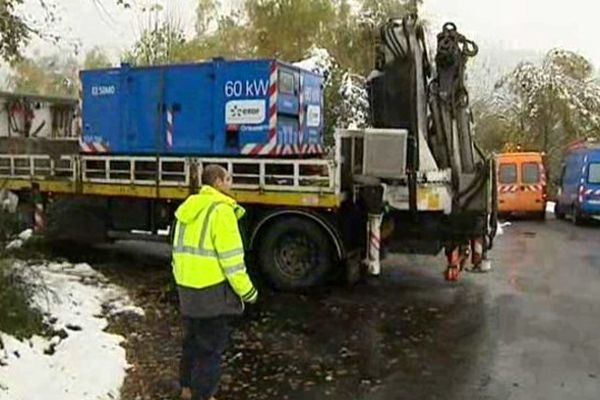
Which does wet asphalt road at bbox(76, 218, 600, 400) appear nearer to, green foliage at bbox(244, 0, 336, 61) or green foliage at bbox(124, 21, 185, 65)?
green foliage at bbox(244, 0, 336, 61)

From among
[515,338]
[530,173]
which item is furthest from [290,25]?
[515,338]

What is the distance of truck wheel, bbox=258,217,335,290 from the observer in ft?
34.1

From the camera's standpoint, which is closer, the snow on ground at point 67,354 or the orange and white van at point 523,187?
the snow on ground at point 67,354

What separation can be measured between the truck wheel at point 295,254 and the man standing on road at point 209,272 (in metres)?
4.73

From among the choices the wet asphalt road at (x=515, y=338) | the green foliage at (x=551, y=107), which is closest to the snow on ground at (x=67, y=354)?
the wet asphalt road at (x=515, y=338)

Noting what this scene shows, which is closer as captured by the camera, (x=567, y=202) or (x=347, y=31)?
(x=567, y=202)

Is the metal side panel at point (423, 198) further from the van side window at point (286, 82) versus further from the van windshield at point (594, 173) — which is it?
the van windshield at point (594, 173)

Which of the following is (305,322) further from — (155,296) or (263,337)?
(155,296)

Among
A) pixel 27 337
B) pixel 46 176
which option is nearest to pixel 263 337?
pixel 27 337

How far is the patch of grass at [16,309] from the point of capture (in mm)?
6708

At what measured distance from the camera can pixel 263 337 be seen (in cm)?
800

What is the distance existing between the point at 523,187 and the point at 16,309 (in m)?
18.7

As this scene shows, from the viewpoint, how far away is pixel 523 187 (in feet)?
76.9

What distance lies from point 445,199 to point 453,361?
3.36m
